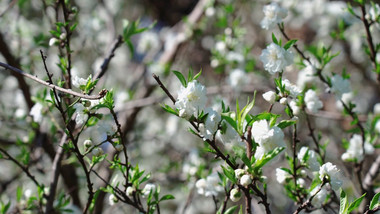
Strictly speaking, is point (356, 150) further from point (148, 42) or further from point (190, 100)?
point (148, 42)

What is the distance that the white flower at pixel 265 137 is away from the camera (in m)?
1.31

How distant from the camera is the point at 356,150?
7.18ft

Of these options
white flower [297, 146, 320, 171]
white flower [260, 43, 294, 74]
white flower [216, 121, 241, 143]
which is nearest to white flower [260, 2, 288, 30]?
white flower [260, 43, 294, 74]

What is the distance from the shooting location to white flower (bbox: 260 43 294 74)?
1.61 meters

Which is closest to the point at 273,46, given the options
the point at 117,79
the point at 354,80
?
the point at 117,79

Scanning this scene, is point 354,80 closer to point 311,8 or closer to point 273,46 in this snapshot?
point 311,8

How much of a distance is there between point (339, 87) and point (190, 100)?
109cm

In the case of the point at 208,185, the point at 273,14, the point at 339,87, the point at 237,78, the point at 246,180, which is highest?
the point at 237,78

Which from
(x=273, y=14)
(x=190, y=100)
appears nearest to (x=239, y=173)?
(x=190, y=100)

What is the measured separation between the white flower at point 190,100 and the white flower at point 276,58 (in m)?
0.40

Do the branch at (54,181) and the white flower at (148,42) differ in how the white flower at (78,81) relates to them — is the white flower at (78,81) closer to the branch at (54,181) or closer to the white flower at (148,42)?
the branch at (54,181)

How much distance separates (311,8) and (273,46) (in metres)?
3.42

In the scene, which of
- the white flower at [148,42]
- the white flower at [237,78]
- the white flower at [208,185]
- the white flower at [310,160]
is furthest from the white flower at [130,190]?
the white flower at [148,42]

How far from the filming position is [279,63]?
1.62 meters
